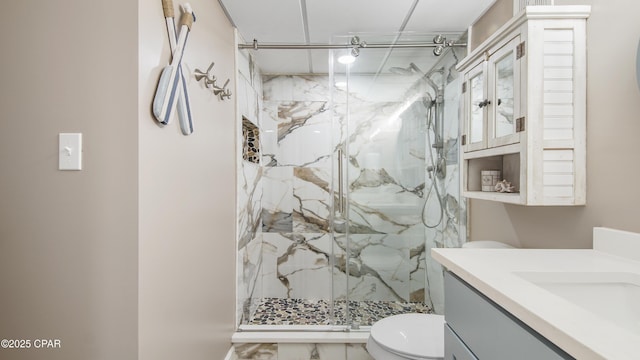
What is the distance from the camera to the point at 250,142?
2.59m

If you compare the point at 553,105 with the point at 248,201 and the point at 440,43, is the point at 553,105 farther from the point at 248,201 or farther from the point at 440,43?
the point at 248,201

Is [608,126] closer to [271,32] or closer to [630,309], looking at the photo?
[630,309]

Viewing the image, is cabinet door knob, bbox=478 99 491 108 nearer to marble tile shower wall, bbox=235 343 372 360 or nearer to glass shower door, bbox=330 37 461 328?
glass shower door, bbox=330 37 461 328

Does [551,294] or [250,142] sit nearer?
[551,294]

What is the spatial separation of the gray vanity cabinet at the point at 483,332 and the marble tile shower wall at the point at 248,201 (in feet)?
5.04

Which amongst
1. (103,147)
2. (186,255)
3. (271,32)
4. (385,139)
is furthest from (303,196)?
(103,147)

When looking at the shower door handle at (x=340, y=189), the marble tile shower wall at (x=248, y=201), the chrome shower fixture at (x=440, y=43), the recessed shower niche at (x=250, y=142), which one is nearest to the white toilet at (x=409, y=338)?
the shower door handle at (x=340, y=189)

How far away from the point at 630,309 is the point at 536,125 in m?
0.61

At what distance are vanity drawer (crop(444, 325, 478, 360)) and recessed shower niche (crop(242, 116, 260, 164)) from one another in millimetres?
1778

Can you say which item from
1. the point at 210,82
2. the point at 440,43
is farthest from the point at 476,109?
the point at 210,82

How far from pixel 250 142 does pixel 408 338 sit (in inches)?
73.3

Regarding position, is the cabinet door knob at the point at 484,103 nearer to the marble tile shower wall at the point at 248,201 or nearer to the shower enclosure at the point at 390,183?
the shower enclosure at the point at 390,183

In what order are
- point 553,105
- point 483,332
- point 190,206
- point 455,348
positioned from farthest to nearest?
point 190,206
point 553,105
point 455,348
point 483,332

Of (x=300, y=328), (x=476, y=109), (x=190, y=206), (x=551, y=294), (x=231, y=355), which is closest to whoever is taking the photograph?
(x=551, y=294)
